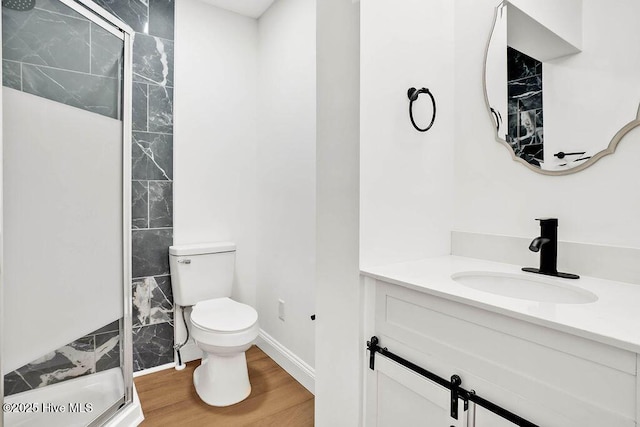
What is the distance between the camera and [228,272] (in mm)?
2449

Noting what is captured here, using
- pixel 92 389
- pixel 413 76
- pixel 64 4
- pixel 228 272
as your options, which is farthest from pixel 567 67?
pixel 92 389

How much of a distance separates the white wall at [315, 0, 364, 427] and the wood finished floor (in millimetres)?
496

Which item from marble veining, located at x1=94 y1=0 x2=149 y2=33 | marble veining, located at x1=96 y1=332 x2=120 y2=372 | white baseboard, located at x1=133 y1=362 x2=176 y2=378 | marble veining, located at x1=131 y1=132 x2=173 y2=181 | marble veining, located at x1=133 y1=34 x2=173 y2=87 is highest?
marble veining, located at x1=94 y1=0 x2=149 y2=33

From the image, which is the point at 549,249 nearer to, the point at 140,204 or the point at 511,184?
the point at 511,184

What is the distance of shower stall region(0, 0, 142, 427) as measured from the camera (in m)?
1.19

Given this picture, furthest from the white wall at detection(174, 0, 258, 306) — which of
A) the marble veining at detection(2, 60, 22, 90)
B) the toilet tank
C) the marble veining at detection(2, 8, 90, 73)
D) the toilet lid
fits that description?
the marble veining at detection(2, 60, 22, 90)

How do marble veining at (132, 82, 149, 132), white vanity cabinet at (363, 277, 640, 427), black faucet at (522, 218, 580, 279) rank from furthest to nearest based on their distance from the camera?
marble veining at (132, 82, 149, 132), black faucet at (522, 218, 580, 279), white vanity cabinet at (363, 277, 640, 427)

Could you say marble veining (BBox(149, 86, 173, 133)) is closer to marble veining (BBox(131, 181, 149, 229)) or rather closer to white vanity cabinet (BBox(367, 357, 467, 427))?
marble veining (BBox(131, 181, 149, 229))

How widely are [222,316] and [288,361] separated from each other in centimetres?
55

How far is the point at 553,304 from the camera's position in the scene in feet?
2.72

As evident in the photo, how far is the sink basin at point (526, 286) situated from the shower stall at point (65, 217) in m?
1.44

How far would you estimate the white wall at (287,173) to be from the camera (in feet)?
6.82

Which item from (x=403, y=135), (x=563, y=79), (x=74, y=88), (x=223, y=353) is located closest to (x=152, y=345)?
(x=223, y=353)

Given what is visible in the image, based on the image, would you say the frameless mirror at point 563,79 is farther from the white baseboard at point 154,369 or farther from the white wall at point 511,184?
the white baseboard at point 154,369
